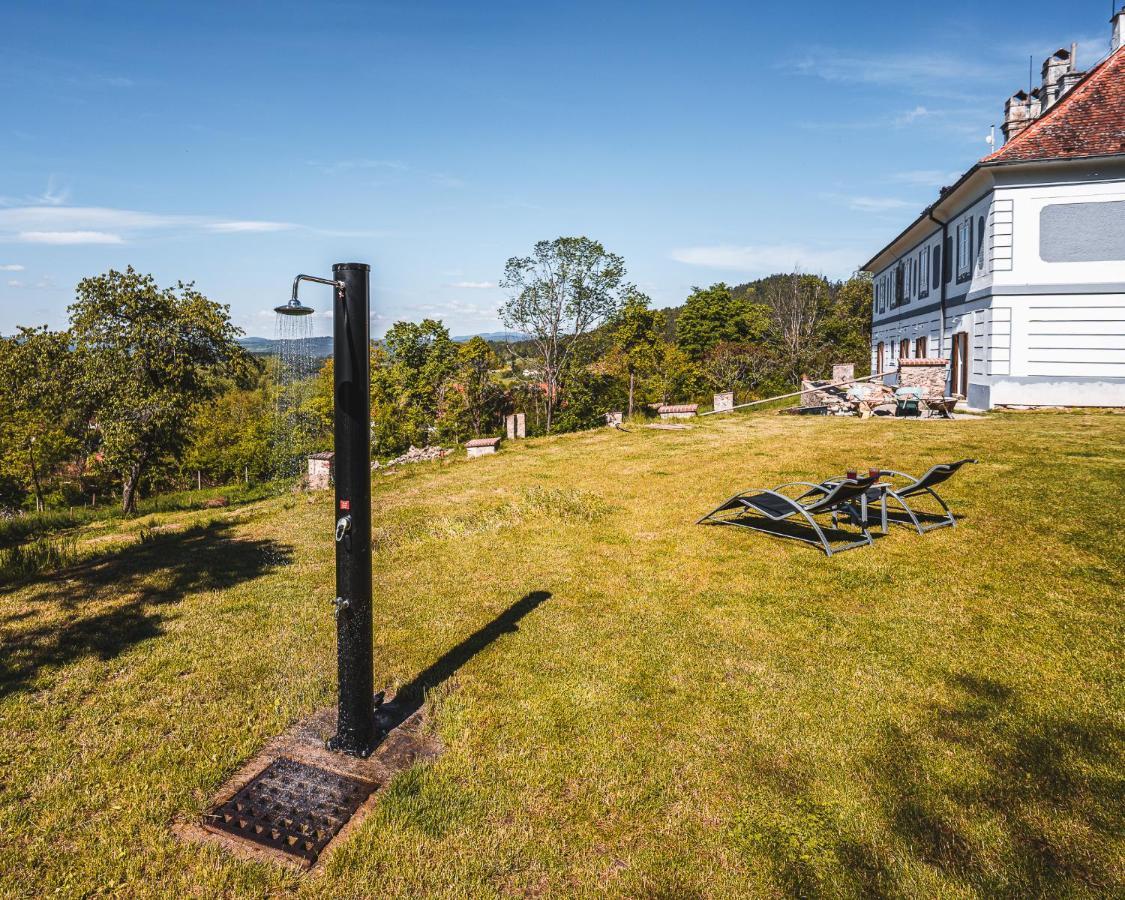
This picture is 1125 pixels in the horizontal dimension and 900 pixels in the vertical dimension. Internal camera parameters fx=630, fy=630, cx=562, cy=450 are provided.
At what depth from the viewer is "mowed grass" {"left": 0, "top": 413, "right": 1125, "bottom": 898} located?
2787 millimetres

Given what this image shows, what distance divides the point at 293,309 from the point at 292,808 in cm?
254

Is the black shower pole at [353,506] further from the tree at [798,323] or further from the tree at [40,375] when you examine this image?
the tree at [798,323]

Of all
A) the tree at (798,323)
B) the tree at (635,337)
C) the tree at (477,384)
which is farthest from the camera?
the tree at (798,323)

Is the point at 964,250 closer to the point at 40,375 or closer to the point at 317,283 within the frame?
the point at 317,283

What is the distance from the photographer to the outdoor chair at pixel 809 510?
6836 mm

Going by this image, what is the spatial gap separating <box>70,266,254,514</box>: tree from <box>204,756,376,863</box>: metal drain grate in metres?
22.6

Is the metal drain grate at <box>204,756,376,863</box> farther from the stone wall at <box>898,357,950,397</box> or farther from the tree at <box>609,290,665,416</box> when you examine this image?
the tree at <box>609,290,665,416</box>

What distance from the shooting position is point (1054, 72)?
64.8 ft

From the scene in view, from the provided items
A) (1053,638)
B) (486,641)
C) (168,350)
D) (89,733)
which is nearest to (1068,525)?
(1053,638)

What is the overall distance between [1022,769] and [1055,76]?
2491 centimetres

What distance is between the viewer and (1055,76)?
64.8 feet

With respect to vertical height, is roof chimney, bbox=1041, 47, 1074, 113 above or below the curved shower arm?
above

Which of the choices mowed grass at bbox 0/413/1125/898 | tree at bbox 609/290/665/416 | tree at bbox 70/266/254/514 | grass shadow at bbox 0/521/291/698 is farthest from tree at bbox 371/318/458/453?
mowed grass at bbox 0/413/1125/898

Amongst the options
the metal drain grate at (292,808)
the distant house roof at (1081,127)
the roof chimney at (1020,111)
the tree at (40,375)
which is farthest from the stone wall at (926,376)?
the tree at (40,375)
